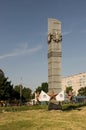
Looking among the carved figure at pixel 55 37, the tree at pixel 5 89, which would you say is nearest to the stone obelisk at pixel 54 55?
the carved figure at pixel 55 37

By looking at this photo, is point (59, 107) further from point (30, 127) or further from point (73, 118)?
point (30, 127)

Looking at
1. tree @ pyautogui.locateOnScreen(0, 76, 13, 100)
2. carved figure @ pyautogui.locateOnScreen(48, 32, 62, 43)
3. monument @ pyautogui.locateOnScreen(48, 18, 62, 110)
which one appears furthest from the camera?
tree @ pyautogui.locateOnScreen(0, 76, 13, 100)

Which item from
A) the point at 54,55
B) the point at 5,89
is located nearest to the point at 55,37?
the point at 54,55

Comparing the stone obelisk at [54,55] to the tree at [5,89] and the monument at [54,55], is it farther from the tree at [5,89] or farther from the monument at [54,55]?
the tree at [5,89]

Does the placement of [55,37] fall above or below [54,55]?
above

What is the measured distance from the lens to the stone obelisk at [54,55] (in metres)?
31.1

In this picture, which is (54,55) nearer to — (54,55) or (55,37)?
(54,55)

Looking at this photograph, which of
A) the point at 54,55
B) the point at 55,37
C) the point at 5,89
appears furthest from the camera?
the point at 5,89

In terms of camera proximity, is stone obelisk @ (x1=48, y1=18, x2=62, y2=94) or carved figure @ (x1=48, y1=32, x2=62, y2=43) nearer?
stone obelisk @ (x1=48, y1=18, x2=62, y2=94)

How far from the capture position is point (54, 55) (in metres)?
31.2

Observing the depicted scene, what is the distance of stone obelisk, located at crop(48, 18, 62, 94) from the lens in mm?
31083

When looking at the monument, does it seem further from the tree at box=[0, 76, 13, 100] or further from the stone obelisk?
the tree at box=[0, 76, 13, 100]

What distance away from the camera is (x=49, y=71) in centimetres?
3186

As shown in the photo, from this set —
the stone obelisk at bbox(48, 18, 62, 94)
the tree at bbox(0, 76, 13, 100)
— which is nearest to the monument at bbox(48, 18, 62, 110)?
the stone obelisk at bbox(48, 18, 62, 94)
